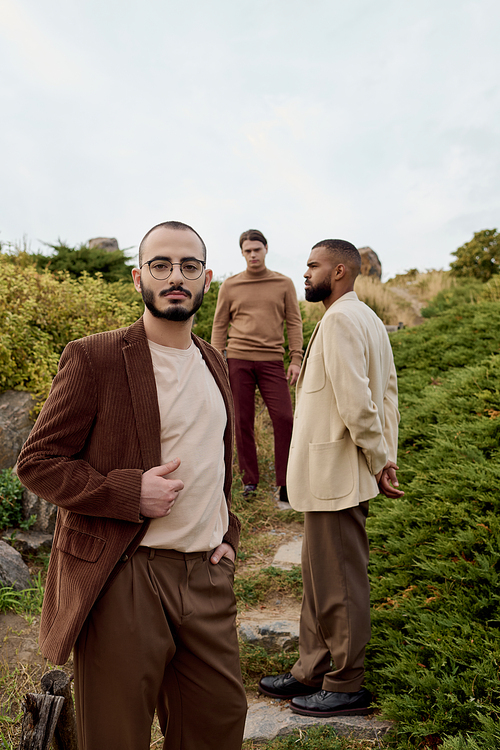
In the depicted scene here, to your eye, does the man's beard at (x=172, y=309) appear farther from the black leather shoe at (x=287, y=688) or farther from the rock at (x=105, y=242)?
the rock at (x=105, y=242)

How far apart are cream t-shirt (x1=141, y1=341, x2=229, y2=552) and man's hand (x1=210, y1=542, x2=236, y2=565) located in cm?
4

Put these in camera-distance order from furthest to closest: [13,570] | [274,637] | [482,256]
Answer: [482,256]
[13,570]
[274,637]

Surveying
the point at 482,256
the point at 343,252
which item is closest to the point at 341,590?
the point at 343,252

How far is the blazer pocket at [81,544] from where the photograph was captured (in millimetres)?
1554

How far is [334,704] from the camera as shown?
266 centimetres

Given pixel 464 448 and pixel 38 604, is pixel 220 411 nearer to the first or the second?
pixel 38 604

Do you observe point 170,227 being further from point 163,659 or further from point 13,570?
point 13,570

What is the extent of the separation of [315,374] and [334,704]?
64.7 inches

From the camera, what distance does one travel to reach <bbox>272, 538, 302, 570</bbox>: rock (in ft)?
14.9

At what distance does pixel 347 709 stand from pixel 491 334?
239 inches

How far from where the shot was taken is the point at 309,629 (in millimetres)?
2830

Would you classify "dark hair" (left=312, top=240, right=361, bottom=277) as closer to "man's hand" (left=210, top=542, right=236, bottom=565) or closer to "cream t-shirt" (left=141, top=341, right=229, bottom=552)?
"cream t-shirt" (left=141, top=341, right=229, bottom=552)

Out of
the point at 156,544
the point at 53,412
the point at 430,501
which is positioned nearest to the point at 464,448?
the point at 430,501

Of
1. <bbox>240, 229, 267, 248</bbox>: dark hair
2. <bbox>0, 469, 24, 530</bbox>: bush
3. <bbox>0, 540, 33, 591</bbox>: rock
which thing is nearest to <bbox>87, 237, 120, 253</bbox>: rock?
<bbox>240, 229, 267, 248</bbox>: dark hair
